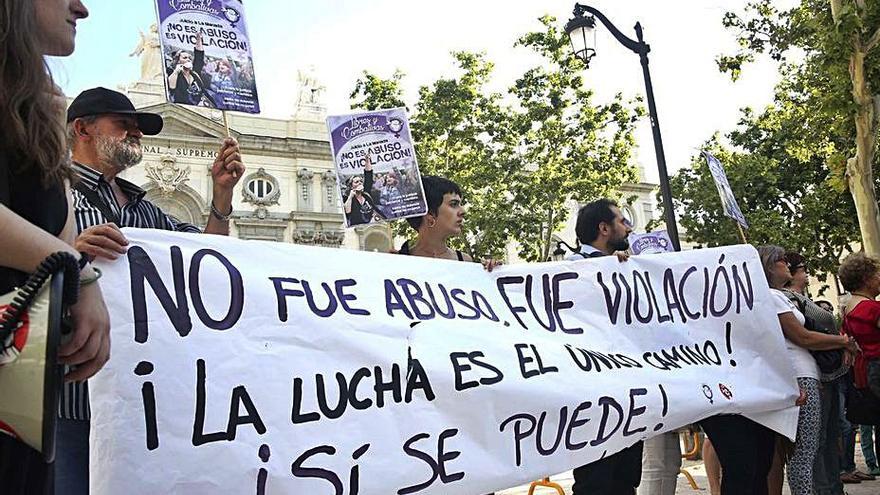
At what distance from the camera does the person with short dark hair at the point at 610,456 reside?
3.74 meters

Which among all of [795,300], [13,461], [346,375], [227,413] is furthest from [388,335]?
[795,300]

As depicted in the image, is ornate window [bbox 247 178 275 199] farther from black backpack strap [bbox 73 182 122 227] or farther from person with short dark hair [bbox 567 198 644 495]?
black backpack strap [bbox 73 182 122 227]

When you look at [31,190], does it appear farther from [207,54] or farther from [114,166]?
[207,54]

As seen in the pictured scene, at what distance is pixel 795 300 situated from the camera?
482cm

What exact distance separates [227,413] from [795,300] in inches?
150

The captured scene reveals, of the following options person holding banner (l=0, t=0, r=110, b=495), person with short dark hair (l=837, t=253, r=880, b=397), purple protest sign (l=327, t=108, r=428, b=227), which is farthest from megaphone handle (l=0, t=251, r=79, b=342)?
person with short dark hair (l=837, t=253, r=880, b=397)

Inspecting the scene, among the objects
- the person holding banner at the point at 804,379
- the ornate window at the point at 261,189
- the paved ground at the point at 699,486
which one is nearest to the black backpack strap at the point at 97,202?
the person holding banner at the point at 804,379

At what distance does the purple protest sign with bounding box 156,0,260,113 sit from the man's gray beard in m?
0.48

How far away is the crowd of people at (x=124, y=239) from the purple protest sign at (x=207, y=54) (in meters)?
0.02

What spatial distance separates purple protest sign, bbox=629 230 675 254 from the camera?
13461 mm

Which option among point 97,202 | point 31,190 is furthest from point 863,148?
point 31,190

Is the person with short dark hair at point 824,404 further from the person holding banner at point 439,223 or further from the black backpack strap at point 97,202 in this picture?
the black backpack strap at point 97,202

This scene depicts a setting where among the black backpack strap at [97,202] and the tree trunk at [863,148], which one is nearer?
the black backpack strap at [97,202]

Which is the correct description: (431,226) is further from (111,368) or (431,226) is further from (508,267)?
(111,368)
